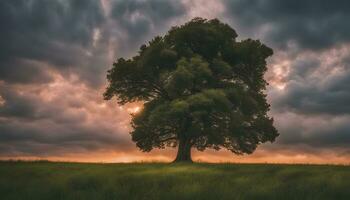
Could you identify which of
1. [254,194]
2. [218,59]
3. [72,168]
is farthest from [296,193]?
[218,59]

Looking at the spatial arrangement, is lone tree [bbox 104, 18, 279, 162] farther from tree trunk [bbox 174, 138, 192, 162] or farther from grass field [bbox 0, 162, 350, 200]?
grass field [bbox 0, 162, 350, 200]

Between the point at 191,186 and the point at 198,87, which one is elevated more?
the point at 198,87

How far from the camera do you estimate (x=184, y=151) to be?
127 feet

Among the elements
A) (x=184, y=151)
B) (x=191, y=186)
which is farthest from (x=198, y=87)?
(x=191, y=186)

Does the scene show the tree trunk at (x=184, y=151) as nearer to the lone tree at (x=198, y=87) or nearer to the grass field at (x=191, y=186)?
the lone tree at (x=198, y=87)

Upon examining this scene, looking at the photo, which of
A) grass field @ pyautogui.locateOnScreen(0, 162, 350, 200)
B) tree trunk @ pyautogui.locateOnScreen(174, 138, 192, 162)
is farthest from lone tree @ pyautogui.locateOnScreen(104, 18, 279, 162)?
grass field @ pyautogui.locateOnScreen(0, 162, 350, 200)

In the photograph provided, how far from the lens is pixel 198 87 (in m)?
38.9

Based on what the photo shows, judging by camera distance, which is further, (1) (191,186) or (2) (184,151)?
(2) (184,151)

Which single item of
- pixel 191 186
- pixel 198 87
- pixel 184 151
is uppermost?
pixel 198 87

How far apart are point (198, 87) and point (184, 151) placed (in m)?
5.96

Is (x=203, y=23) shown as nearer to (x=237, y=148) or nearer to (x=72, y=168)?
(x=237, y=148)

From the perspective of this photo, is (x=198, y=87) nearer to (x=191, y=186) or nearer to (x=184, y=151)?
(x=184, y=151)

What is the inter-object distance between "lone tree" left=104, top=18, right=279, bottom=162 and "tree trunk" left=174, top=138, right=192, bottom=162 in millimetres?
91

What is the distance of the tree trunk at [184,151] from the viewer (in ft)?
126
